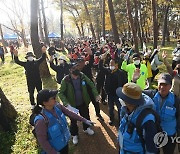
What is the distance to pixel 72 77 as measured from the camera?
530cm

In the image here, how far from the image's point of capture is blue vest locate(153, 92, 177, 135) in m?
3.63

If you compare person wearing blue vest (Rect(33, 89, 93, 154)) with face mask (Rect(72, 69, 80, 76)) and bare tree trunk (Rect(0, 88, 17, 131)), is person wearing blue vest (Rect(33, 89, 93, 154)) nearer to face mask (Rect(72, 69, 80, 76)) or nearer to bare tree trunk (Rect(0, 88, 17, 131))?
face mask (Rect(72, 69, 80, 76))

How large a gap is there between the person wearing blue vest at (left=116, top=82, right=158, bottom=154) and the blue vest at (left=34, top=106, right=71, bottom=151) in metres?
0.95

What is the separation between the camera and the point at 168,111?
365 cm

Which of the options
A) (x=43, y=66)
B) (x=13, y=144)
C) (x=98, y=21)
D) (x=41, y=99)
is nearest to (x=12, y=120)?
(x=13, y=144)

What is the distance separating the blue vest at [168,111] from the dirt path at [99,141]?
71.6 inches

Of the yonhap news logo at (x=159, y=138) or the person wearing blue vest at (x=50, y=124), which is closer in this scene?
the yonhap news logo at (x=159, y=138)

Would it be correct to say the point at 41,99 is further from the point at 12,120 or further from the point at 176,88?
the point at 12,120

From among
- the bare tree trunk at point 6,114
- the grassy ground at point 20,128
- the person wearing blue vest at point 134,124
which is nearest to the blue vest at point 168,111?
the person wearing blue vest at point 134,124

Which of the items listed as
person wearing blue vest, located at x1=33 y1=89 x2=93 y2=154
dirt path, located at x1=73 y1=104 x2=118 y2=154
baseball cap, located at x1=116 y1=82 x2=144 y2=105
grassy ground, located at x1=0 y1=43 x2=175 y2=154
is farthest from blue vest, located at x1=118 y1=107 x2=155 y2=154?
grassy ground, located at x1=0 y1=43 x2=175 y2=154

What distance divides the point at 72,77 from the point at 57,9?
112ft

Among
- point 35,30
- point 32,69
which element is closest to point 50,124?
point 32,69

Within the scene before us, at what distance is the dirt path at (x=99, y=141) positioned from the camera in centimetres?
540

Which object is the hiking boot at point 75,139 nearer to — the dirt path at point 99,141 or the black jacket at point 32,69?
the dirt path at point 99,141
